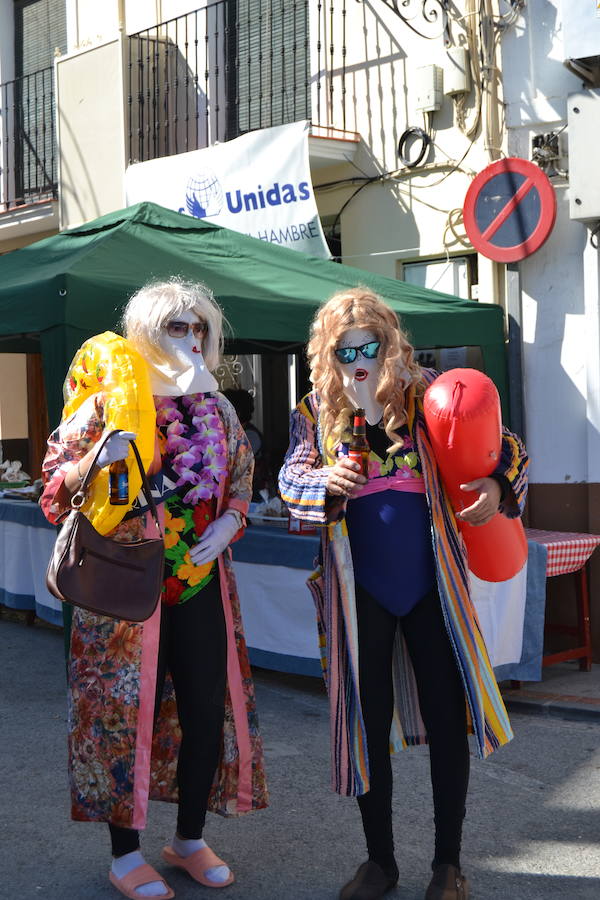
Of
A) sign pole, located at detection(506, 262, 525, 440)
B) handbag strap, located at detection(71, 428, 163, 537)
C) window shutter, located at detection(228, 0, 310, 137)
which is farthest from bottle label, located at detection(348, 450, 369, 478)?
window shutter, located at detection(228, 0, 310, 137)

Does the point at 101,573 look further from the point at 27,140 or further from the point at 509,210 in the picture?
the point at 27,140

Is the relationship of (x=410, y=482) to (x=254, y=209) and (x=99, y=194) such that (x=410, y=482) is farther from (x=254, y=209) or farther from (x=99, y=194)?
(x=99, y=194)

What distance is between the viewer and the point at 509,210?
22.0 ft

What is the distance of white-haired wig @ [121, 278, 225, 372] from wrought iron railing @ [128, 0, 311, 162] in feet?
20.0

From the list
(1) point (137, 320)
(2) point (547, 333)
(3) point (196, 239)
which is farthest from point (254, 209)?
(1) point (137, 320)

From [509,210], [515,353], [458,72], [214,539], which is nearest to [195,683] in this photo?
[214,539]

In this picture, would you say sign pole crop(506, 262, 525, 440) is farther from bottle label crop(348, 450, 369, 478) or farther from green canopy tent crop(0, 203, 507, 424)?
bottle label crop(348, 450, 369, 478)

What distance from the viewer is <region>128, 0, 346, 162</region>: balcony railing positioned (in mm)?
8469

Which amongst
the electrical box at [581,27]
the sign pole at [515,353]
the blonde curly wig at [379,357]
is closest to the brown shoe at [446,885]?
the blonde curly wig at [379,357]

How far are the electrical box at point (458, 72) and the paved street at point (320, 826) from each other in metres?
4.12

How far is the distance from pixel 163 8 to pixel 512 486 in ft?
27.7

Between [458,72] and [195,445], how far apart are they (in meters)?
4.88

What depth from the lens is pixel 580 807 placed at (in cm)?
410

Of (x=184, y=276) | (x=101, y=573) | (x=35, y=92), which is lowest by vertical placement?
(x=101, y=573)
